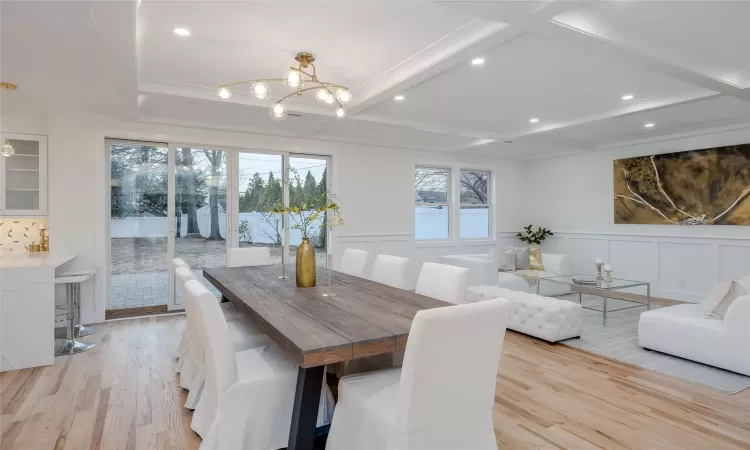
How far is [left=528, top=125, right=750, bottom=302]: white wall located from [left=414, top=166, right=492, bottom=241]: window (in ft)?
3.69

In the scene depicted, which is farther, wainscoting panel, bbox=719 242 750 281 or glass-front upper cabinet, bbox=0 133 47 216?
wainscoting panel, bbox=719 242 750 281

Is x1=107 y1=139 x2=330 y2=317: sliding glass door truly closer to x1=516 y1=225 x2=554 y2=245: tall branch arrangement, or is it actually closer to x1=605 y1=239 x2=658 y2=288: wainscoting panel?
x1=516 y1=225 x2=554 y2=245: tall branch arrangement

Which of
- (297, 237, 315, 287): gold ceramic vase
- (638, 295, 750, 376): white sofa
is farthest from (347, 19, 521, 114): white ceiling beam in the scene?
(638, 295, 750, 376): white sofa

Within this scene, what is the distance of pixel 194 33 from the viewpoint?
110 inches

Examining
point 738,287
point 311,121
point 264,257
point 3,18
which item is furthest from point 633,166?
point 3,18

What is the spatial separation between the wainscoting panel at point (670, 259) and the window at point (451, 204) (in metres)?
1.72

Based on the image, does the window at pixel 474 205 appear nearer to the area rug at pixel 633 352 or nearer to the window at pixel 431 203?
the window at pixel 431 203

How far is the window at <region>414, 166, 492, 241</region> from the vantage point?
7.13 m

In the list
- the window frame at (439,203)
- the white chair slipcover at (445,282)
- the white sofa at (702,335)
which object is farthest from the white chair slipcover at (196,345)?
the window frame at (439,203)

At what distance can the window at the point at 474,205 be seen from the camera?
297 inches

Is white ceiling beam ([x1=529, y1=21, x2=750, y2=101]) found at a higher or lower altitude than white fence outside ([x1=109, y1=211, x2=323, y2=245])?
higher

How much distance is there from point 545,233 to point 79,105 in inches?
283

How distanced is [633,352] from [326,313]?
3046mm

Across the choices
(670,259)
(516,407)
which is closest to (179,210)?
(516,407)
